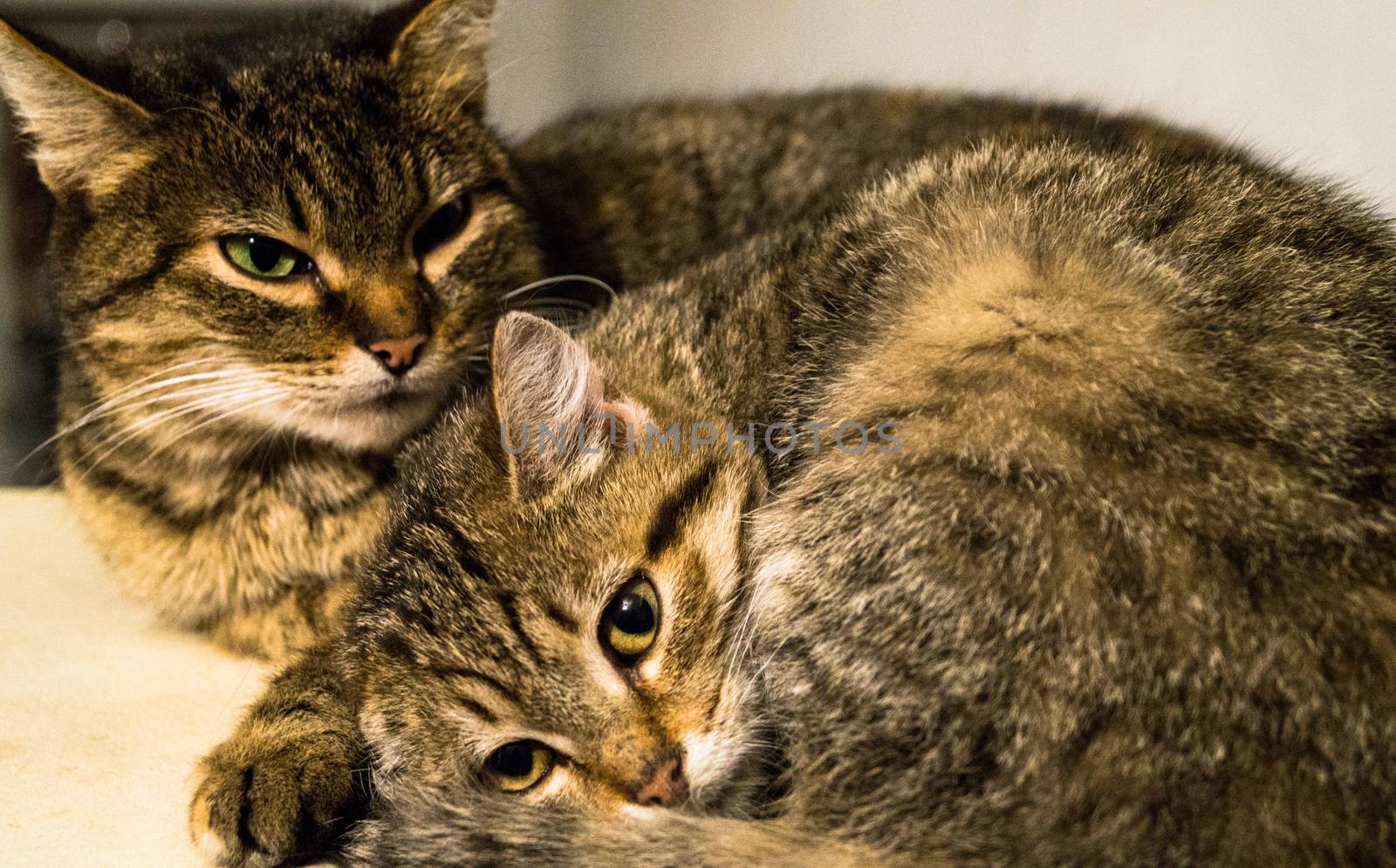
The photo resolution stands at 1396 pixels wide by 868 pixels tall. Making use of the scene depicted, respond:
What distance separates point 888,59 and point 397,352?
2.09 meters

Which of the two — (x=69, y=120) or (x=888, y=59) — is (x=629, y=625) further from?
(x=888, y=59)

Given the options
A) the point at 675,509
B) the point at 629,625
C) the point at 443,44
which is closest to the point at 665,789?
the point at 629,625

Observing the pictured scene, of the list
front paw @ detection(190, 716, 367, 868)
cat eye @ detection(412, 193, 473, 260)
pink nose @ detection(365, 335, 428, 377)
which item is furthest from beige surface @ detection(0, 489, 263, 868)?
cat eye @ detection(412, 193, 473, 260)

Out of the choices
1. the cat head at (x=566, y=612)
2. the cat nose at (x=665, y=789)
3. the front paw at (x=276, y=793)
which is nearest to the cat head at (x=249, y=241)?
the cat head at (x=566, y=612)

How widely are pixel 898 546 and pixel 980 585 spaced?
9 centimetres

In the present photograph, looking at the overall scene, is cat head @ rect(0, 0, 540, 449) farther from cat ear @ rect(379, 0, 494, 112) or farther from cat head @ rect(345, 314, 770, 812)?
cat head @ rect(345, 314, 770, 812)

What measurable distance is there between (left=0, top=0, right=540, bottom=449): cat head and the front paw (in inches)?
19.5

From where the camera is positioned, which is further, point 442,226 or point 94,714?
point 442,226

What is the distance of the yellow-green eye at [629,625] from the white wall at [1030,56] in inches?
51.1

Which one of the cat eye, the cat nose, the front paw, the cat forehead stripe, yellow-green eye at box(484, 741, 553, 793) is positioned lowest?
the front paw

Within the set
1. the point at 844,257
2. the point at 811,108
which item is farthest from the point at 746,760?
the point at 811,108

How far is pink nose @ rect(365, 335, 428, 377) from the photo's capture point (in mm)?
1516

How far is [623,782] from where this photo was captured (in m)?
1.15

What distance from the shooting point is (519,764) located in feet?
4.04
